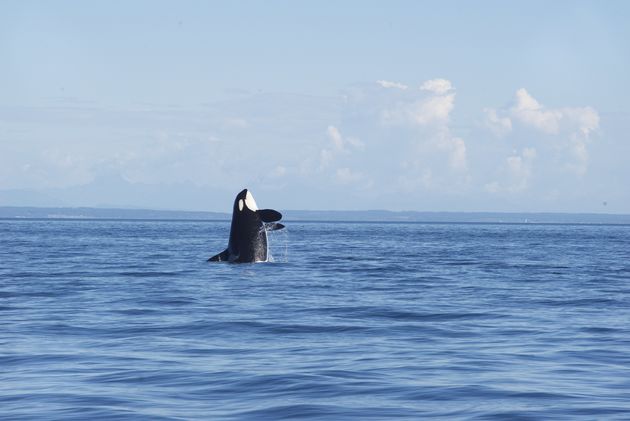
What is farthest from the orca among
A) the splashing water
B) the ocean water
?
the ocean water

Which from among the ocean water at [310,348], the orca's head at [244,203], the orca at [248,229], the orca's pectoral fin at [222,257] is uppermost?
the orca's head at [244,203]

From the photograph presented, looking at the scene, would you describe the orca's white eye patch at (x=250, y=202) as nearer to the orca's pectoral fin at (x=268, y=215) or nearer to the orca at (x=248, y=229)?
the orca at (x=248, y=229)

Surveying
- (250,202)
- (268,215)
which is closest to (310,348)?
(268,215)

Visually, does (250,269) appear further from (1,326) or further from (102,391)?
(102,391)

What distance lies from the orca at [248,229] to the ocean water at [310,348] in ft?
9.85

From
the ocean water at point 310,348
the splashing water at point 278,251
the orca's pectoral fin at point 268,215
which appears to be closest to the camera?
the ocean water at point 310,348

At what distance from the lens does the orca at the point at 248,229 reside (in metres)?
33.9

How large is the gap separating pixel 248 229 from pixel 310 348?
18.1 m

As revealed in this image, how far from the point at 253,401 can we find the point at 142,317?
8822mm

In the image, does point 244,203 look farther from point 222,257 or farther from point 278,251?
point 278,251

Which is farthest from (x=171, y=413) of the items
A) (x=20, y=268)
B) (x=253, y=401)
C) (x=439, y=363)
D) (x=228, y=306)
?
(x=20, y=268)

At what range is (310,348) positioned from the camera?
16.8 m

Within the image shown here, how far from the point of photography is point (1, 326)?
1947 cm

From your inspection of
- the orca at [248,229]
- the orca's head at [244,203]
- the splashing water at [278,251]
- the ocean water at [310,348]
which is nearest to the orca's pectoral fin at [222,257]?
the orca at [248,229]
